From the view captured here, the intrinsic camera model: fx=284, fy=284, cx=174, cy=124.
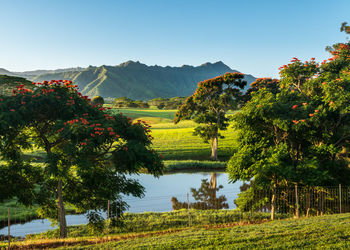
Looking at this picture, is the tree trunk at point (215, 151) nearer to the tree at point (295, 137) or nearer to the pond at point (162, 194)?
the pond at point (162, 194)

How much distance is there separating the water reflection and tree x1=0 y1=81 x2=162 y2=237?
9.62m

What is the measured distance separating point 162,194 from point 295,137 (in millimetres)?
13421

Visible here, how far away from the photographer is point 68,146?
461 inches

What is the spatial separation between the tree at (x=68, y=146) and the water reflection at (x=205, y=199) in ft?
31.6

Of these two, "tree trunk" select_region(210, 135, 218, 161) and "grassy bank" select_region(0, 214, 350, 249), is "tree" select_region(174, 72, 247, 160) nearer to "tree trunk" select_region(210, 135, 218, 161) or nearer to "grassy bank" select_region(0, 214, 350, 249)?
"tree trunk" select_region(210, 135, 218, 161)

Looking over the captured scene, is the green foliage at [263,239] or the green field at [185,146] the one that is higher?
the green foliage at [263,239]

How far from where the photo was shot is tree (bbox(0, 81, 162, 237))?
1183cm

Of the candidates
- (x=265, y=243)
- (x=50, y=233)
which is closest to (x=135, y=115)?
(x=50, y=233)

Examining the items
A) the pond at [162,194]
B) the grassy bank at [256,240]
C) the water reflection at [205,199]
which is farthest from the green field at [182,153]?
the grassy bank at [256,240]

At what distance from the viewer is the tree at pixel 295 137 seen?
15.3 meters

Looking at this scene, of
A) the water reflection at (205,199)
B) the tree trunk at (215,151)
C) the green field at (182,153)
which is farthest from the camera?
the tree trunk at (215,151)

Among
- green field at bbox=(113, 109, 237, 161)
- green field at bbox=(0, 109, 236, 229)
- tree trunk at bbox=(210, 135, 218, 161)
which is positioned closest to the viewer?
green field at bbox=(0, 109, 236, 229)

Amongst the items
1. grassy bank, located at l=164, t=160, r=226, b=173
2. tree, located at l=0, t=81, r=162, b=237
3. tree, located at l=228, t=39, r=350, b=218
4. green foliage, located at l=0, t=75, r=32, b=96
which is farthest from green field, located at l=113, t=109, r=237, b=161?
tree, located at l=0, t=81, r=162, b=237

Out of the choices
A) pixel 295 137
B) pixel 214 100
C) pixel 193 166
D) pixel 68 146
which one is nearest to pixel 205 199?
pixel 295 137
